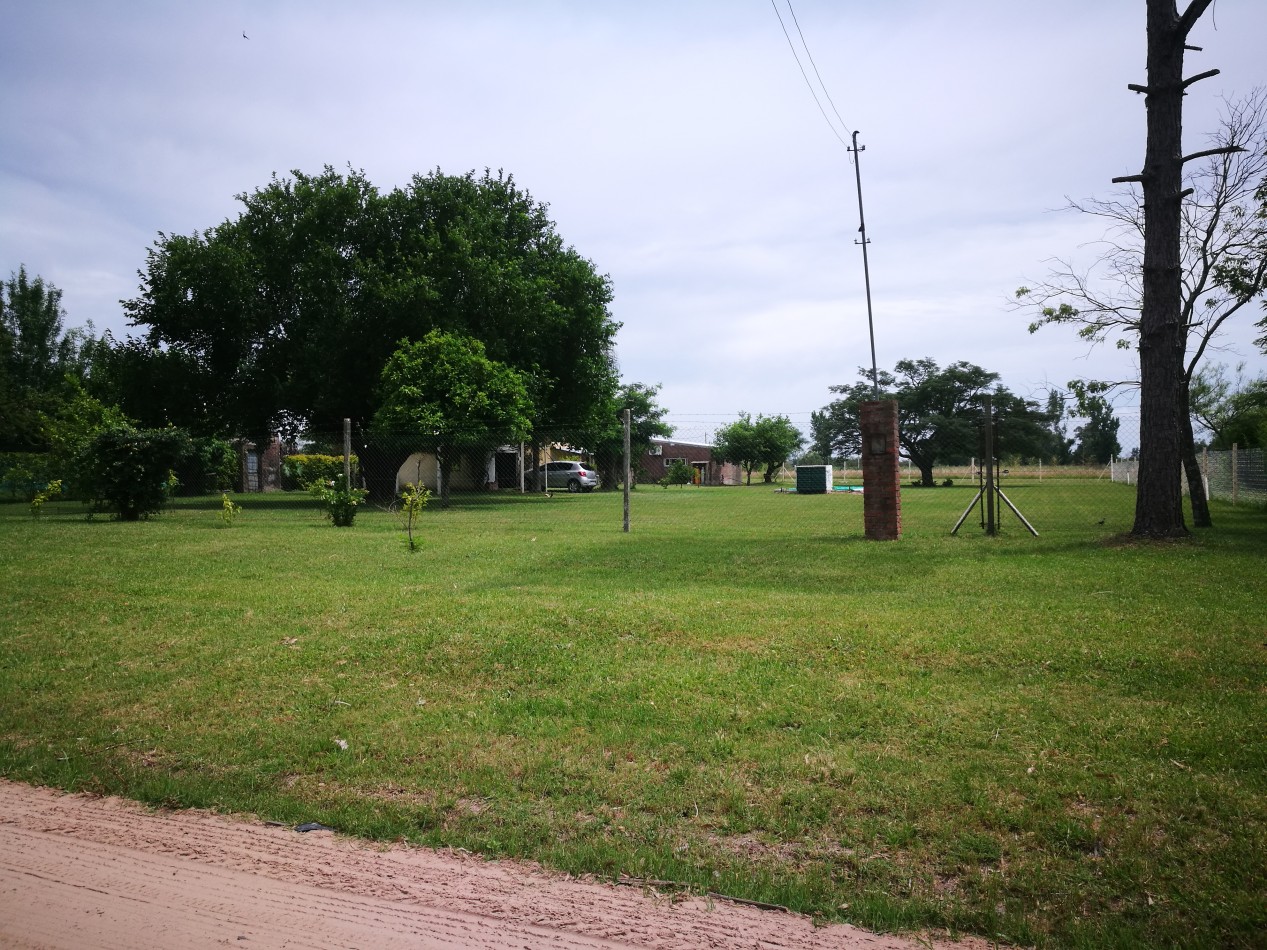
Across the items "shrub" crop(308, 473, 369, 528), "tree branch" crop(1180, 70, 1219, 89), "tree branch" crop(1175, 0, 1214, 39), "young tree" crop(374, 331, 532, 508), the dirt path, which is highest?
"tree branch" crop(1175, 0, 1214, 39)

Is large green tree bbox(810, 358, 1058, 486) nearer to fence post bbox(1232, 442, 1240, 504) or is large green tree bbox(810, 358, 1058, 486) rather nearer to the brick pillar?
fence post bbox(1232, 442, 1240, 504)

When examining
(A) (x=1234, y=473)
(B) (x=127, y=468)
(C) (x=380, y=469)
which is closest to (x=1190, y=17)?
(A) (x=1234, y=473)

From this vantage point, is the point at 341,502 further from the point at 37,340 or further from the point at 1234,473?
the point at 37,340

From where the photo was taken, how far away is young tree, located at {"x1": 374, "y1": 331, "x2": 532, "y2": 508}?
22.5 m

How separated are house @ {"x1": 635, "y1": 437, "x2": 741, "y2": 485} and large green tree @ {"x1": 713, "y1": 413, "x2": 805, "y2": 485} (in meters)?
1.13

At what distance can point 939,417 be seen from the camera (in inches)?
2090

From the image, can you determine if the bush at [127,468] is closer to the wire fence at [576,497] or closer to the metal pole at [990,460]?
the wire fence at [576,497]

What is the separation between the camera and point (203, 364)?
28469 mm

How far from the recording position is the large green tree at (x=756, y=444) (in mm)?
65250

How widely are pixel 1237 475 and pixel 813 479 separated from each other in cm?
1964

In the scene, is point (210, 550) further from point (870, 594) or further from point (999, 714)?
point (999, 714)

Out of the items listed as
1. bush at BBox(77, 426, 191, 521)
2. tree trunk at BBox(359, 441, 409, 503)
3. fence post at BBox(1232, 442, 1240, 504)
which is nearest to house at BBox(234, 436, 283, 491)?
tree trunk at BBox(359, 441, 409, 503)

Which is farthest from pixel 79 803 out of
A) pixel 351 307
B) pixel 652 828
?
pixel 351 307

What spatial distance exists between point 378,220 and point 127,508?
15.2 meters
